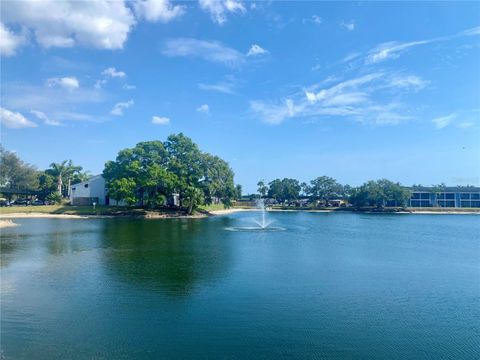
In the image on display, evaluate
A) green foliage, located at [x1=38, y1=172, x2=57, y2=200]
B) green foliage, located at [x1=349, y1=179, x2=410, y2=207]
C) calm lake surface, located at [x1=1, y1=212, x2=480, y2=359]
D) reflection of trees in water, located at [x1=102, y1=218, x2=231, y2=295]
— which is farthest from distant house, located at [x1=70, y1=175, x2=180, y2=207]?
green foliage, located at [x1=349, y1=179, x2=410, y2=207]

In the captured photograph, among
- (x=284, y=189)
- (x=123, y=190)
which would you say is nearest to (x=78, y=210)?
(x=123, y=190)

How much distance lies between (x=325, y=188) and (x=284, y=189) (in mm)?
14843

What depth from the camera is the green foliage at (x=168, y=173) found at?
68875 mm

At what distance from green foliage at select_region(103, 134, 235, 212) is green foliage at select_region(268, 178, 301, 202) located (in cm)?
5502

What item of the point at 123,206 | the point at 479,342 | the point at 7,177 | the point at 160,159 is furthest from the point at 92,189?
the point at 479,342

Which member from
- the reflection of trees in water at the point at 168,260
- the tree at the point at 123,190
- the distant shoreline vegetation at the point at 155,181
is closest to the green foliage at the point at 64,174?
the distant shoreline vegetation at the point at 155,181

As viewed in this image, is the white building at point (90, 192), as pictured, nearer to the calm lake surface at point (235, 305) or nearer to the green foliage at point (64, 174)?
the green foliage at point (64, 174)

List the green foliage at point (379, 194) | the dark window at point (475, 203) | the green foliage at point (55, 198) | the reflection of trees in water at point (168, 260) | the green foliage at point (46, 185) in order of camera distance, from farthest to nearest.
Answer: the dark window at point (475, 203), the green foliage at point (379, 194), the green foliage at point (46, 185), the green foliage at point (55, 198), the reflection of trees in water at point (168, 260)

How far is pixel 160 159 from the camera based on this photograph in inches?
2923

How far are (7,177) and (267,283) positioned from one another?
3853 inches

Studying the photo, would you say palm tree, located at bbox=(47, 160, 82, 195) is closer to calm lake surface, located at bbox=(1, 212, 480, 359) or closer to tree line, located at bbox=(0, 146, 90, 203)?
tree line, located at bbox=(0, 146, 90, 203)

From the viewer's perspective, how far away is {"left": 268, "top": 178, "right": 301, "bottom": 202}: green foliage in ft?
434

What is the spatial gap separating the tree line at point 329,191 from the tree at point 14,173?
79040 mm

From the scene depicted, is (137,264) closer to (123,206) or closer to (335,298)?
(335,298)
